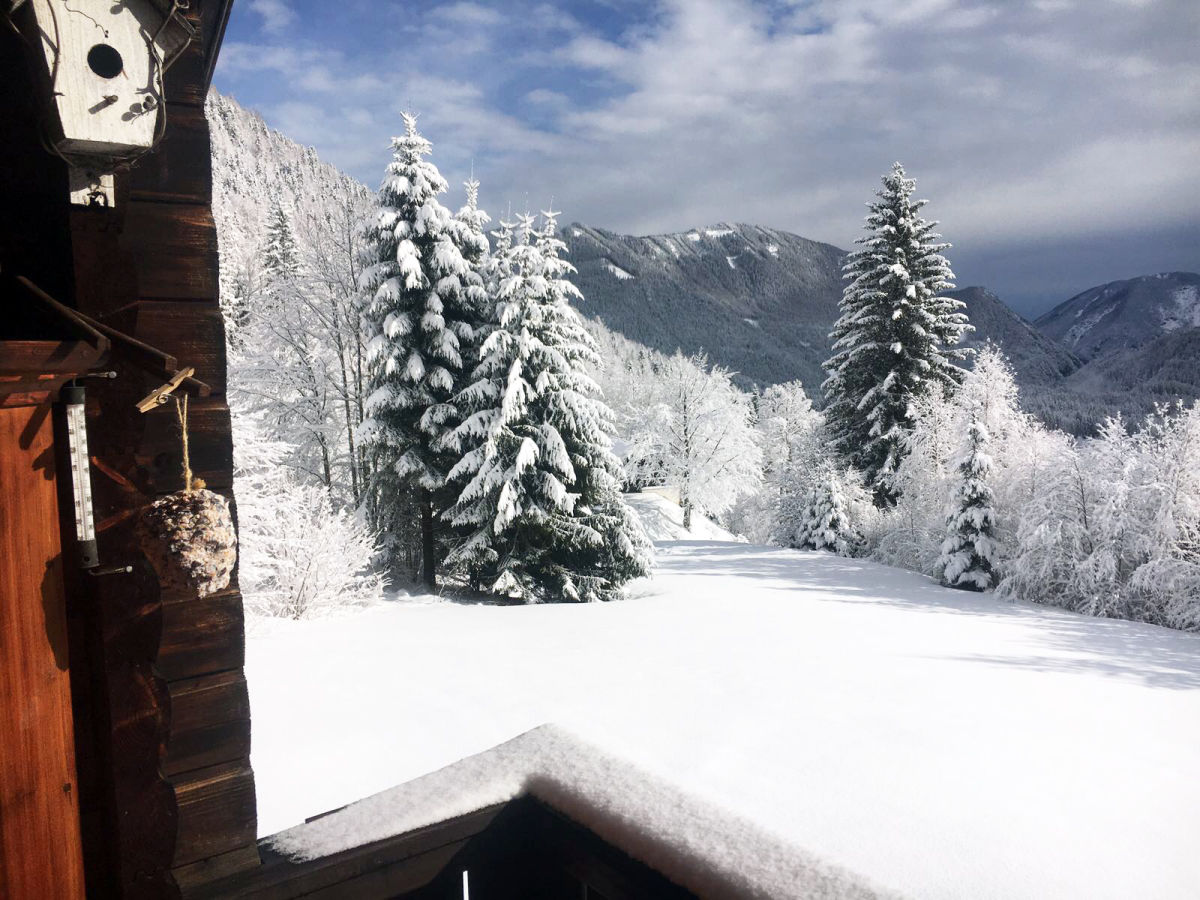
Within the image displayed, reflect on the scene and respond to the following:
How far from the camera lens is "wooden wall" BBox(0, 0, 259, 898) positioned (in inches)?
55.9

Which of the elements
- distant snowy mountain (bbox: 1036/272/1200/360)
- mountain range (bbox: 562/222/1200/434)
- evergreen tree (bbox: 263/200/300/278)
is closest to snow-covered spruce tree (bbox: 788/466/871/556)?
mountain range (bbox: 562/222/1200/434)

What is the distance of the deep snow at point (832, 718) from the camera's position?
13.7ft

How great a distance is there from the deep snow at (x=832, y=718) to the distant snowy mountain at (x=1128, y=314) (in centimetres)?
3646

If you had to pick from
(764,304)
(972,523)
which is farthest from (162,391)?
(764,304)

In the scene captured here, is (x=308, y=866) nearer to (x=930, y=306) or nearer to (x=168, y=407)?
(x=168, y=407)

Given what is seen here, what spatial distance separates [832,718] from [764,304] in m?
134

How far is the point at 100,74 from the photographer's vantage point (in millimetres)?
1344

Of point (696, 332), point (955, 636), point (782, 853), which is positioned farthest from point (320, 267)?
point (696, 332)

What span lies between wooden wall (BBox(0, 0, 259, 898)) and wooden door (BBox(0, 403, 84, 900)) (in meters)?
0.04

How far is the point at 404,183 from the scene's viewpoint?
39.7 feet

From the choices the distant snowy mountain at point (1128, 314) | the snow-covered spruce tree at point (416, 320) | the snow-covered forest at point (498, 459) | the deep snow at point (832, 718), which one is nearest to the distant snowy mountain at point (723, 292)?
the distant snowy mountain at point (1128, 314)

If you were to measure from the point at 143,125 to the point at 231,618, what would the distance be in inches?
43.5

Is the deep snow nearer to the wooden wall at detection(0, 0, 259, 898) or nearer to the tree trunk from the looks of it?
the wooden wall at detection(0, 0, 259, 898)

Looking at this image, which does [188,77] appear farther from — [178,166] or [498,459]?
[498,459]
